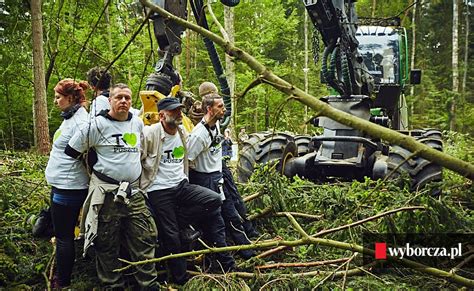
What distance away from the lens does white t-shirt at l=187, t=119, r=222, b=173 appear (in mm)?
4770

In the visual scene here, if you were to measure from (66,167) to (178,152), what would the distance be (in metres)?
0.99

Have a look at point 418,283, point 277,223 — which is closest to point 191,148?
point 277,223

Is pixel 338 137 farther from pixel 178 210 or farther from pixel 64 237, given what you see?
pixel 64 237

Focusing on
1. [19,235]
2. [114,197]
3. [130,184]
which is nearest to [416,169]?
[130,184]

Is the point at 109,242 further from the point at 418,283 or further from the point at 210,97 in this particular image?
the point at 418,283

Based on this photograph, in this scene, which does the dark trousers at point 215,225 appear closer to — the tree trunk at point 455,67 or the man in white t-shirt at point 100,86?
the man in white t-shirt at point 100,86

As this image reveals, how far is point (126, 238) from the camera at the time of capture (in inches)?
167

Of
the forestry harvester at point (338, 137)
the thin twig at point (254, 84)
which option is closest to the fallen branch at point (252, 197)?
the forestry harvester at point (338, 137)

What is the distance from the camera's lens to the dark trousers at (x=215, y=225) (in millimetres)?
4605

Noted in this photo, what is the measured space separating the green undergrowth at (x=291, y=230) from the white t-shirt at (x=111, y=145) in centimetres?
108

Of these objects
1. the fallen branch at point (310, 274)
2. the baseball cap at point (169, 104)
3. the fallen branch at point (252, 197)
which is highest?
the baseball cap at point (169, 104)

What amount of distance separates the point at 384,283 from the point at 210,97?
2299 millimetres

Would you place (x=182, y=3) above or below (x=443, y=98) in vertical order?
above

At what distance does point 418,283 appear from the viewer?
4141 mm
